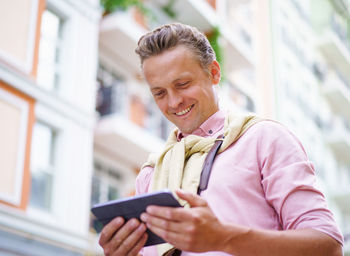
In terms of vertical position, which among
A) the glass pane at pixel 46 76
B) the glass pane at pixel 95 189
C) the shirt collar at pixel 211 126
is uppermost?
the glass pane at pixel 46 76

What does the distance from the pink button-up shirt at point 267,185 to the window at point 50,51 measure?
7.97 m

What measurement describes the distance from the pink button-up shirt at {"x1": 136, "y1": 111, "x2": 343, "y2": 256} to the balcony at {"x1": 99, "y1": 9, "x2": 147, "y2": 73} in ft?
32.8

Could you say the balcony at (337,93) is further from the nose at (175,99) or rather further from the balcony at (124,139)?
the nose at (175,99)

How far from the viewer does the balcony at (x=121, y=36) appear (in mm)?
11508

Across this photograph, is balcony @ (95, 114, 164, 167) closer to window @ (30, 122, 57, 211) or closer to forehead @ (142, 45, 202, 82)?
window @ (30, 122, 57, 211)

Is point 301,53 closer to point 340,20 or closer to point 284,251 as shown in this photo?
point 340,20

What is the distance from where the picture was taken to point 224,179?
66.6 inches

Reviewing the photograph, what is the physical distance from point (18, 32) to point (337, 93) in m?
16.0

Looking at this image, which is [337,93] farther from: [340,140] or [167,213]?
[167,213]

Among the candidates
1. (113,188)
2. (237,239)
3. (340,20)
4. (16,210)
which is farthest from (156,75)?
(340,20)

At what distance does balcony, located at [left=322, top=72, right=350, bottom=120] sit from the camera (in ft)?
72.8

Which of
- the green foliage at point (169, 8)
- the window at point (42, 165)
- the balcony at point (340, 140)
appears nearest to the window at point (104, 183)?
the window at point (42, 165)

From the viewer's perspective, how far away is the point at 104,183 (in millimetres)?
11531

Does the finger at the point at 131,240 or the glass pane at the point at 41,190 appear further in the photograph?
the glass pane at the point at 41,190
